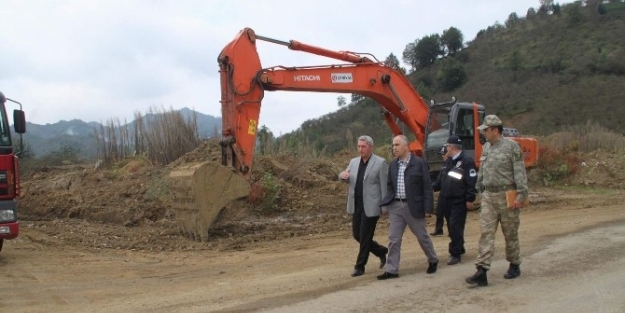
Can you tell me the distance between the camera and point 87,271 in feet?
26.5

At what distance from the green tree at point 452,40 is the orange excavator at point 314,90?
153 ft

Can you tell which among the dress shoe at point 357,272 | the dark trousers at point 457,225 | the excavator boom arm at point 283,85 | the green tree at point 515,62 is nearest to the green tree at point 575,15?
the green tree at point 515,62

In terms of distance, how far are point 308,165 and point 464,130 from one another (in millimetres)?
4667

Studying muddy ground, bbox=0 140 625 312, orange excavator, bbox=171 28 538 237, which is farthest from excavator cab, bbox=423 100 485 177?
muddy ground, bbox=0 140 625 312

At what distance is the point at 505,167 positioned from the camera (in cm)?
649

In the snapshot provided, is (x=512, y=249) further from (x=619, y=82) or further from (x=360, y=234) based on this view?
(x=619, y=82)

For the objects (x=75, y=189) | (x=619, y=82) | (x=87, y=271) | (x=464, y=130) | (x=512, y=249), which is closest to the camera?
(x=512, y=249)

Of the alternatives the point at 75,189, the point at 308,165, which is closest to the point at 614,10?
the point at 308,165

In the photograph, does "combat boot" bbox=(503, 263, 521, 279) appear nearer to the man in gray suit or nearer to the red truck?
the man in gray suit

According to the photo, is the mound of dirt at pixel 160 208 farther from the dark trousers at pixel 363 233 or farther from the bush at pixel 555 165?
the dark trousers at pixel 363 233

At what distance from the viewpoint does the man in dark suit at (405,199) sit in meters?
6.80

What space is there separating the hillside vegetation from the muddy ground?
826 inches

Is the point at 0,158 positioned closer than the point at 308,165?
Yes

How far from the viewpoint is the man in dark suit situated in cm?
680
